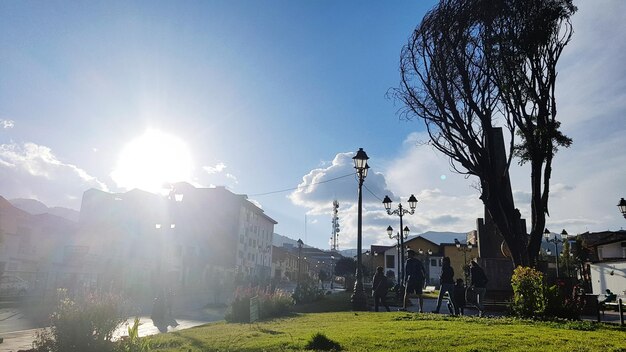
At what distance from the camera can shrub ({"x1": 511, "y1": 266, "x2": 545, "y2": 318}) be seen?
1002 centimetres

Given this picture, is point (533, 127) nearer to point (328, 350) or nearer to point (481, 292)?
point (481, 292)

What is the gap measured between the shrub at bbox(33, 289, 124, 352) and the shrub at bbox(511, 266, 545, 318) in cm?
918

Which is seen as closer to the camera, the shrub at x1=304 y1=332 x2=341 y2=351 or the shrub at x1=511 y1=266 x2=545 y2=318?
the shrub at x1=304 y1=332 x2=341 y2=351

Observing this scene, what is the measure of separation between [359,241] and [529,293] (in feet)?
20.9

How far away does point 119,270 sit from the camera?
130ft


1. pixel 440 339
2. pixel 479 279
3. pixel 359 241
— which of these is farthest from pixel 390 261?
pixel 440 339

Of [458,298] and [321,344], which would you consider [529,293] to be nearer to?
[458,298]

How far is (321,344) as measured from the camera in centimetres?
630

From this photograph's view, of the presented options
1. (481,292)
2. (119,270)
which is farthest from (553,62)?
(119,270)

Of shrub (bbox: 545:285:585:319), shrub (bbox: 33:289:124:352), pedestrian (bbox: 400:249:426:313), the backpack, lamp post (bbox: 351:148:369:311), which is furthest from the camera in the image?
lamp post (bbox: 351:148:369:311)

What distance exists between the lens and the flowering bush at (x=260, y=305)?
1336 centimetres

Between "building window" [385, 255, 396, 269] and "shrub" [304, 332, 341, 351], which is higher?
"building window" [385, 255, 396, 269]

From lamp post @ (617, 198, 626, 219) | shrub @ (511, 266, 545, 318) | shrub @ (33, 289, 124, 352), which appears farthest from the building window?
shrub @ (33, 289, 124, 352)

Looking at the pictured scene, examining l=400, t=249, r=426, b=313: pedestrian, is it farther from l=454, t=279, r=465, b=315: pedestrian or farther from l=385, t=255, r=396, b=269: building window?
l=385, t=255, r=396, b=269: building window
